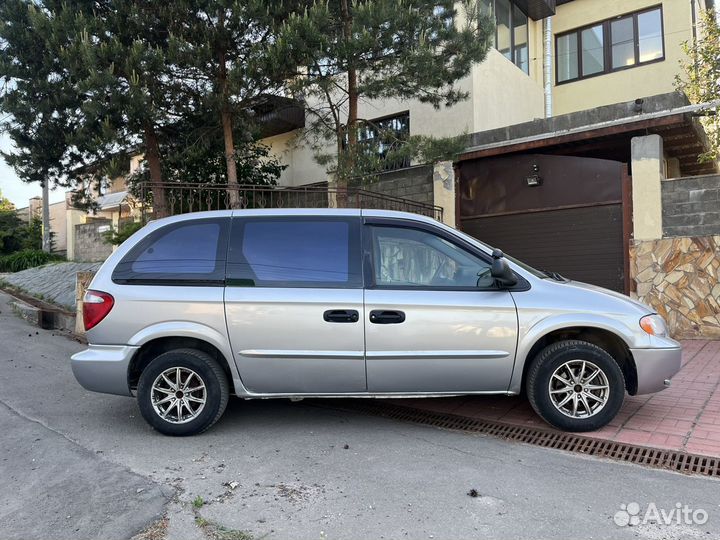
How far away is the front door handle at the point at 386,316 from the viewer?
4.29m

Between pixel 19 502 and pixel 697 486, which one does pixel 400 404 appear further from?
pixel 19 502

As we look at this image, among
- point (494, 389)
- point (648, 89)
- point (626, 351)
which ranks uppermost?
point (648, 89)

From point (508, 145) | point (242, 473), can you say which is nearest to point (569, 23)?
point (508, 145)

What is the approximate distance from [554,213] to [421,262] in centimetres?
630

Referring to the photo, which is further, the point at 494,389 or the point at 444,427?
the point at 444,427

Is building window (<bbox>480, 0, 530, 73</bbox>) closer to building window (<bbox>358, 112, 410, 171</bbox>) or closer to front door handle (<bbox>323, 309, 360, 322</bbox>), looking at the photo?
building window (<bbox>358, 112, 410, 171</bbox>)

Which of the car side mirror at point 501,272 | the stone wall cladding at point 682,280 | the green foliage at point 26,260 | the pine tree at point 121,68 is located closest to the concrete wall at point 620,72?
the stone wall cladding at point 682,280

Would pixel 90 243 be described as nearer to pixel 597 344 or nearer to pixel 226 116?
pixel 226 116

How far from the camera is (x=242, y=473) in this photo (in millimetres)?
3709

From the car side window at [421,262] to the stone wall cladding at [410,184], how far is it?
6.76 metres

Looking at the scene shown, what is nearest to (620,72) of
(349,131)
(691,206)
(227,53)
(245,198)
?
(691,206)

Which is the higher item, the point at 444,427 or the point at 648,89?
the point at 648,89

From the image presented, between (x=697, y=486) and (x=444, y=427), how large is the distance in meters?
1.93

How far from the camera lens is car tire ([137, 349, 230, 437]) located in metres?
4.38
